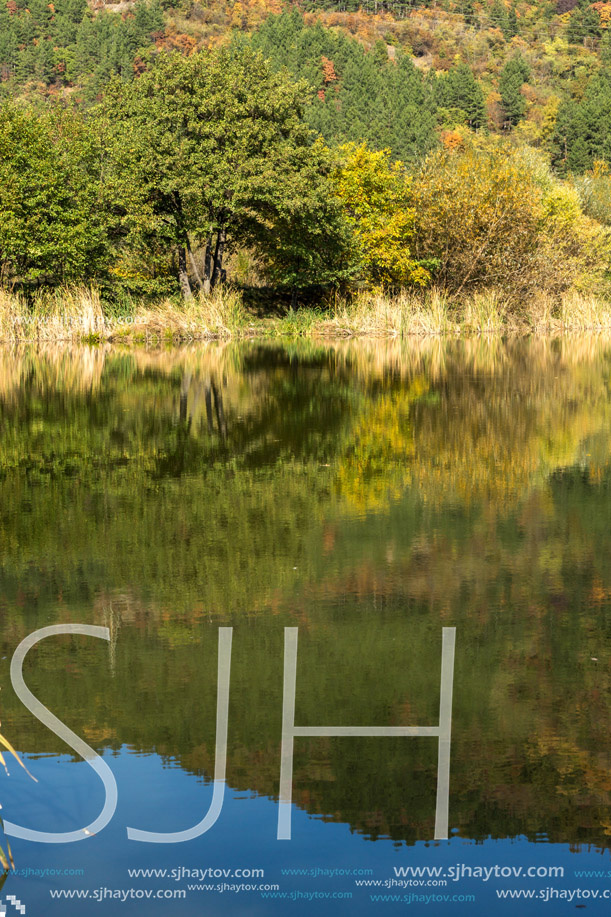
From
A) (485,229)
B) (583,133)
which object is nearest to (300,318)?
(485,229)

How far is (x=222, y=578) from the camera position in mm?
6457

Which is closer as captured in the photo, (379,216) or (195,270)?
(195,270)

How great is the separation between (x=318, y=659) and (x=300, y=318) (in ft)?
106

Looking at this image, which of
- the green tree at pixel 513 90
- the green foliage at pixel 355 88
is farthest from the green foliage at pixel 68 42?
the green tree at pixel 513 90

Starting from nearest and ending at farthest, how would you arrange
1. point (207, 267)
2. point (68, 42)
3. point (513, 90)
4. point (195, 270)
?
point (207, 267), point (195, 270), point (513, 90), point (68, 42)

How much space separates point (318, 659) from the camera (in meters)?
4.99

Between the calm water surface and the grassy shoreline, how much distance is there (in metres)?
19.8

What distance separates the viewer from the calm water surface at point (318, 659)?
3.43 metres

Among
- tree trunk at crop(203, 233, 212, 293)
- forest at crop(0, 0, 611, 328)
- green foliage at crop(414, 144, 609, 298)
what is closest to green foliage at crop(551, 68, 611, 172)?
forest at crop(0, 0, 611, 328)

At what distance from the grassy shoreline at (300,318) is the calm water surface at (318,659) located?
19824 mm

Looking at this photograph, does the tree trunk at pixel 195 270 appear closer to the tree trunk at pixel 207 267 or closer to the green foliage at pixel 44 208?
the tree trunk at pixel 207 267

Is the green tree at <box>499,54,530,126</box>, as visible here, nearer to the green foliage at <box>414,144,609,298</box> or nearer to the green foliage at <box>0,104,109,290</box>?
the green foliage at <box>414,144,609,298</box>

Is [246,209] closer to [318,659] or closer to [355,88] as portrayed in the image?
[318,659]

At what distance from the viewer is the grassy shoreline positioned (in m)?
31.2
